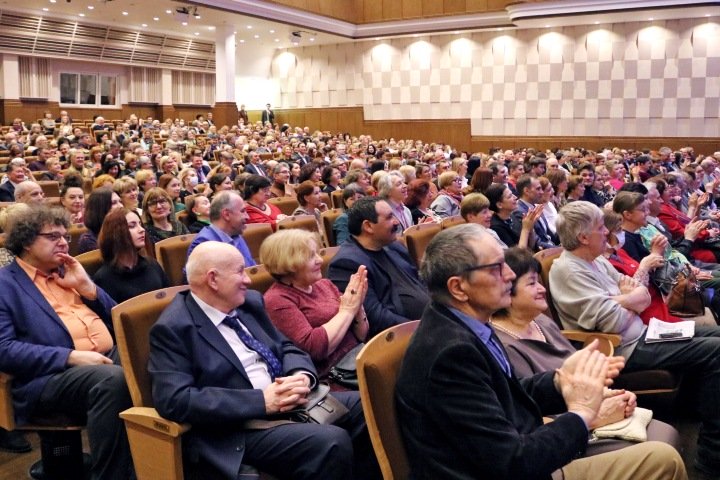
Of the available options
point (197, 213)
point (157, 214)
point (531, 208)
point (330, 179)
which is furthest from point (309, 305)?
point (330, 179)

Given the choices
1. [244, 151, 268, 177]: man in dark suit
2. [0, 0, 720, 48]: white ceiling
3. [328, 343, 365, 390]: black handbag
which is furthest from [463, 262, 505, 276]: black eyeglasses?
[0, 0, 720, 48]: white ceiling

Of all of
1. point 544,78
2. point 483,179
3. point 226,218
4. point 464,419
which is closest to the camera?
point 464,419

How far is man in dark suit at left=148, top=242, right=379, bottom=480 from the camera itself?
6.93 feet

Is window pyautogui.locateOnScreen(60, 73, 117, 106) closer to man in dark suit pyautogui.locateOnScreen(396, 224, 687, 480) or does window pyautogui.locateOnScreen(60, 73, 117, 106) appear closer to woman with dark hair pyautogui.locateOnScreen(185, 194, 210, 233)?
woman with dark hair pyautogui.locateOnScreen(185, 194, 210, 233)

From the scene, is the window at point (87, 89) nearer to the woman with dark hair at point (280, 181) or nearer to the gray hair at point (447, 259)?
the woman with dark hair at point (280, 181)

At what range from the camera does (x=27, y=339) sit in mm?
2584

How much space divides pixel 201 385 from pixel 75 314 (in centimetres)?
89

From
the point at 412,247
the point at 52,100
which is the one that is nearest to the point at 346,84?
the point at 52,100

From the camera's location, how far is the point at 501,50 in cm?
1898

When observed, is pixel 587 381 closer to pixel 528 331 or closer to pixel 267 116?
pixel 528 331

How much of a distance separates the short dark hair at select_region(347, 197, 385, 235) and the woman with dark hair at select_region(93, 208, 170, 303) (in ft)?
3.32

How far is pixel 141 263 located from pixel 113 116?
18210 millimetres

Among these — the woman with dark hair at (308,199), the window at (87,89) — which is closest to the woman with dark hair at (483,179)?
the woman with dark hair at (308,199)

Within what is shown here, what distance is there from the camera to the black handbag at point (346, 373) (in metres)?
2.70
